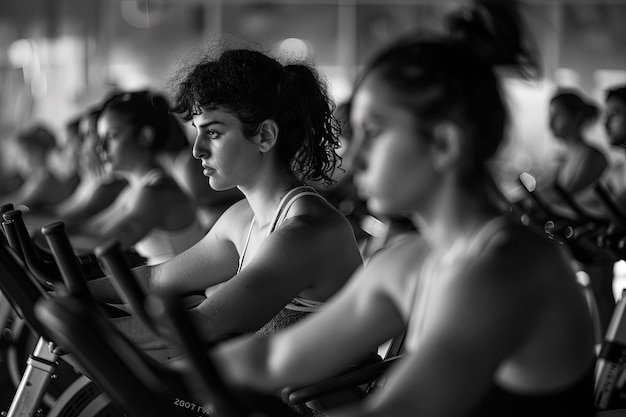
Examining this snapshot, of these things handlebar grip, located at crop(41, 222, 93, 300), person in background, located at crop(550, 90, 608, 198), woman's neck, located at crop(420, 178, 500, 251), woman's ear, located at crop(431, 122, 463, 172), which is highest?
woman's ear, located at crop(431, 122, 463, 172)

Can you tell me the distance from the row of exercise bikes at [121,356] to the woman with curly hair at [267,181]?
0.58ft

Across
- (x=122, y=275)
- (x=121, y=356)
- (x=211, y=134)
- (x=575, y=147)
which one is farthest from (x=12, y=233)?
(x=575, y=147)

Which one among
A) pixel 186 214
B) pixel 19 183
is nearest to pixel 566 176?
pixel 186 214

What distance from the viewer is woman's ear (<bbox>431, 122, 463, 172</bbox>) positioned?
44.4 inches

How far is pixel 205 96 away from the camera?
1887 millimetres

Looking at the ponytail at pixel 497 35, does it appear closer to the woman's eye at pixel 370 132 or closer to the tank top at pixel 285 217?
the woman's eye at pixel 370 132

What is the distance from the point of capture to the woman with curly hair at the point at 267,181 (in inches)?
66.8

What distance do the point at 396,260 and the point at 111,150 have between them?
2172mm

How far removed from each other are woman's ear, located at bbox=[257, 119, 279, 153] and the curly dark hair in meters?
0.01

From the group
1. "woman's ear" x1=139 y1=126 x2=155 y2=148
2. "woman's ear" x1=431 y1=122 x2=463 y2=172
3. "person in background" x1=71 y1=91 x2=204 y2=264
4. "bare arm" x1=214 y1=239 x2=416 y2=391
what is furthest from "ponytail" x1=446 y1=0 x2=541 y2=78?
"woman's ear" x1=139 y1=126 x2=155 y2=148

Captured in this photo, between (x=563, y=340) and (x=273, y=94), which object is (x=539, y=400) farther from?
(x=273, y=94)

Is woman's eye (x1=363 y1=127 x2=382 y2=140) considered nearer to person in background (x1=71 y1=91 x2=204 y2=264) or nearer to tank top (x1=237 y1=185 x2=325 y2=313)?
tank top (x1=237 y1=185 x2=325 y2=313)

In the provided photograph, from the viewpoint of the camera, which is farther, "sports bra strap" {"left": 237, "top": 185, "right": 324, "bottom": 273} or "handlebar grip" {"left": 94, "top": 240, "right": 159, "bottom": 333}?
"sports bra strap" {"left": 237, "top": 185, "right": 324, "bottom": 273}

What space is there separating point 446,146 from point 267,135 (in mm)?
837
